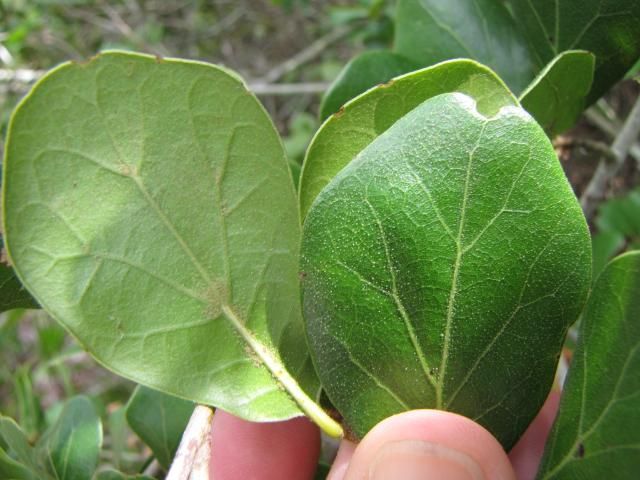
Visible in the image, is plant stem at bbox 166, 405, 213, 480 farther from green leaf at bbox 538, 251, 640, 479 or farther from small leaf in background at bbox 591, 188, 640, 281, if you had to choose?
small leaf in background at bbox 591, 188, 640, 281

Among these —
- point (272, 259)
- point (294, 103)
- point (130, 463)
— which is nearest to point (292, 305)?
point (272, 259)

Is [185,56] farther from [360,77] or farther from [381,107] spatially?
[381,107]

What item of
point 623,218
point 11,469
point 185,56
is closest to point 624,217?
point 623,218

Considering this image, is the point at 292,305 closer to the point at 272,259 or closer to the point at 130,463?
the point at 272,259

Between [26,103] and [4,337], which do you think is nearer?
[26,103]

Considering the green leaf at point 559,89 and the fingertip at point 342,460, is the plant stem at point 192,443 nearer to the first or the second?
the fingertip at point 342,460

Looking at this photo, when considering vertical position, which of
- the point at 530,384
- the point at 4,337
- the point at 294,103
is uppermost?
the point at 530,384

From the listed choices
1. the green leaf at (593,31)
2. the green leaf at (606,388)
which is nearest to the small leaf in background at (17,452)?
the green leaf at (606,388)

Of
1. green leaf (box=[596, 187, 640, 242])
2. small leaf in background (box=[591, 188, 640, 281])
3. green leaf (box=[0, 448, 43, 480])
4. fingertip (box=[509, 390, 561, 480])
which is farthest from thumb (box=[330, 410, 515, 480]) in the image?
green leaf (box=[596, 187, 640, 242])
